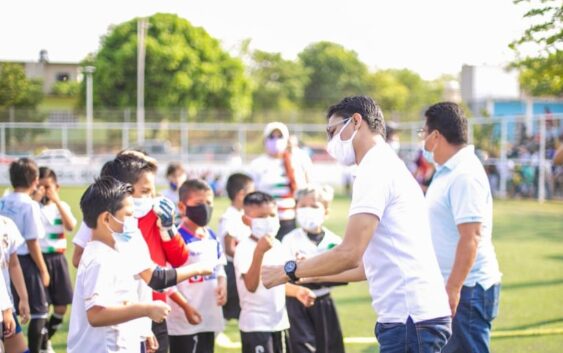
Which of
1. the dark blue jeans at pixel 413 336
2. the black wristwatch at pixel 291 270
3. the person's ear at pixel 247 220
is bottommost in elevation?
the dark blue jeans at pixel 413 336

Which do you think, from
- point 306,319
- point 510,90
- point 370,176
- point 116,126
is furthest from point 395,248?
point 510,90

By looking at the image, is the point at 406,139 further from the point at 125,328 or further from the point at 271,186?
the point at 125,328

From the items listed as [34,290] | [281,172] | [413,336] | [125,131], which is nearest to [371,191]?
[413,336]

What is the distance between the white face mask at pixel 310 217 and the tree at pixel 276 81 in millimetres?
70971

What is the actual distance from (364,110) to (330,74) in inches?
3393

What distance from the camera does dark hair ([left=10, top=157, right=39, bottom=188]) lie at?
21.2 ft

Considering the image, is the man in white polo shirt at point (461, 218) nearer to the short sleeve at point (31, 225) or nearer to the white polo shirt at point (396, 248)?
the white polo shirt at point (396, 248)

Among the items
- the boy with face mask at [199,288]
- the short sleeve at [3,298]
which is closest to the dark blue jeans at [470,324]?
the boy with face mask at [199,288]

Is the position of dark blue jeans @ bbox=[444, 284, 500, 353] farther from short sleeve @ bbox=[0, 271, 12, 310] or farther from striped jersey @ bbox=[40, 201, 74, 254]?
striped jersey @ bbox=[40, 201, 74, 254]

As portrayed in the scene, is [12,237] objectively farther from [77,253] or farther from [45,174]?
[45,174]

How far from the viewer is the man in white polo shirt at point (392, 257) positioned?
3.60 metres

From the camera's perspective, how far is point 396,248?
145 inches

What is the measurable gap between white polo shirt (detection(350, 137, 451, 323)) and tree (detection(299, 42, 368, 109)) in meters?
84.4

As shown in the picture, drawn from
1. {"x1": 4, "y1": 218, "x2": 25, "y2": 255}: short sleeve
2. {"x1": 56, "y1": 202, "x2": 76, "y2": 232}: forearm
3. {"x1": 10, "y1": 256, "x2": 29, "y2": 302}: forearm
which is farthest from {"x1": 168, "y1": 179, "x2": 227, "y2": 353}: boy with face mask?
{"x1": 56, "y1": 202, "x2": 76, "y2": 232}: forearm
